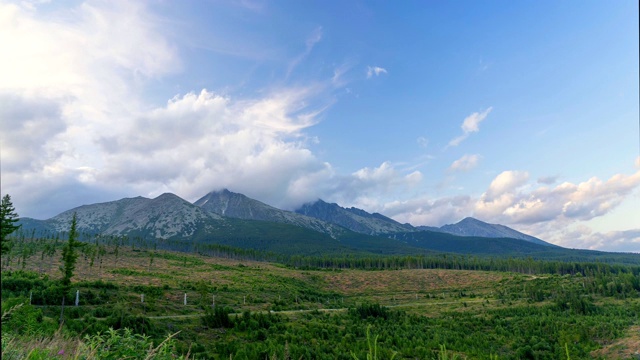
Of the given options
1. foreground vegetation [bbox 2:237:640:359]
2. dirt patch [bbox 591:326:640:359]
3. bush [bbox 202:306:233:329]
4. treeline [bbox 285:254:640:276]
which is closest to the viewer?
foreground vegetation [bbox 2:237:640:359]

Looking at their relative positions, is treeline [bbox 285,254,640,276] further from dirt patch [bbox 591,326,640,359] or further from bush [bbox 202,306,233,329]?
dirt patch [bbox 591,326,640,359]

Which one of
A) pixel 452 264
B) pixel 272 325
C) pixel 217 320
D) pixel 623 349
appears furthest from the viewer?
pixel 452 264

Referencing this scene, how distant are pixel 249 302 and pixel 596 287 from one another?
238ft

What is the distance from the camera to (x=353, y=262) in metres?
166

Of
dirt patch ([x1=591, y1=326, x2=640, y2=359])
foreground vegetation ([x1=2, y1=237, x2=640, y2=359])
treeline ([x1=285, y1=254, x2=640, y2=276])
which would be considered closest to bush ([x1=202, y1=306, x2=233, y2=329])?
foreground vegetation ([x1=2, y1=237, x2=640, y2=359])

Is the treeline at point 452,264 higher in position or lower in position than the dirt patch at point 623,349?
lower

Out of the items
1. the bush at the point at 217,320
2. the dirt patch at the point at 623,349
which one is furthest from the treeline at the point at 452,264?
the dirt patch at the point at 623,349

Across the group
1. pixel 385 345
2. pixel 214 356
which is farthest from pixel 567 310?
pixel 214 356

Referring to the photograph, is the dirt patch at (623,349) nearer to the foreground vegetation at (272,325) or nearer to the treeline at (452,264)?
the foreground vegetation at (272,325)

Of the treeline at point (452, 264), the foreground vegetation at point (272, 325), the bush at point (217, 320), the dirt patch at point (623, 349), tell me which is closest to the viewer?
the foreground vegetation at point (272, 325)

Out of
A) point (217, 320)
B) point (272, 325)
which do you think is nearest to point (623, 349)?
point (272, 325)

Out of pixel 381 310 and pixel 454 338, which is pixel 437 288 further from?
pixel 454 338

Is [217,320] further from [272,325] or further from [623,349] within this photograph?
[623,349]

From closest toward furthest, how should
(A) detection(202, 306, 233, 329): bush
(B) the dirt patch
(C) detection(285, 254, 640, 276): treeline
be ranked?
(B) the dirt patch, (A) detection(202, 306, 233, 329): bush, (C) detection(285, 254, 640, 276): treeline
